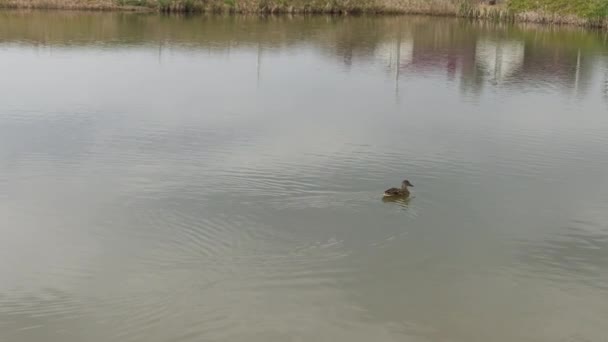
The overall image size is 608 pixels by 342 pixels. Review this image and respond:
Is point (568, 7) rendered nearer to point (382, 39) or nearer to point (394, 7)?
point (394, 7)

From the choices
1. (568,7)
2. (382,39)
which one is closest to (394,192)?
(382,39)

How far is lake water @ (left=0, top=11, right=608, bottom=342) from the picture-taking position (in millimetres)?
4238

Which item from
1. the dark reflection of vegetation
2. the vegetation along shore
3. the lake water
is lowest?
the lake water

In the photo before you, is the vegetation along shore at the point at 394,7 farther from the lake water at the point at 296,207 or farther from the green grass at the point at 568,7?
the lake water at the point at 296,207

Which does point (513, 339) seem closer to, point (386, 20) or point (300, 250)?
point (300, 250)

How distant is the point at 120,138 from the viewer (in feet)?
25.0

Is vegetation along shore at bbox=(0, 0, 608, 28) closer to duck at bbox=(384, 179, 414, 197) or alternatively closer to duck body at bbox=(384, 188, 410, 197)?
duck at bbox=(384, 179, 414, 197)

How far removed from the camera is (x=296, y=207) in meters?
5.74

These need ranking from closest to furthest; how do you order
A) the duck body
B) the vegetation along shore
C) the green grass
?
the duck body < the green grass < the vegetation along shore

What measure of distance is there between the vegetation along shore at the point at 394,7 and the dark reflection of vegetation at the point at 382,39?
974 mm

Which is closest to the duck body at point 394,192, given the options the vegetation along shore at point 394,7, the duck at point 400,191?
the duck at point 400,191

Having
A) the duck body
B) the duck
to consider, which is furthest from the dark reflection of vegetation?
the duck body

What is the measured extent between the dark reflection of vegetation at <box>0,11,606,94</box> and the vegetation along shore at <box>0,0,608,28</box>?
3.20 ft

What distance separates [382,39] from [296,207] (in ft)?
40.5
